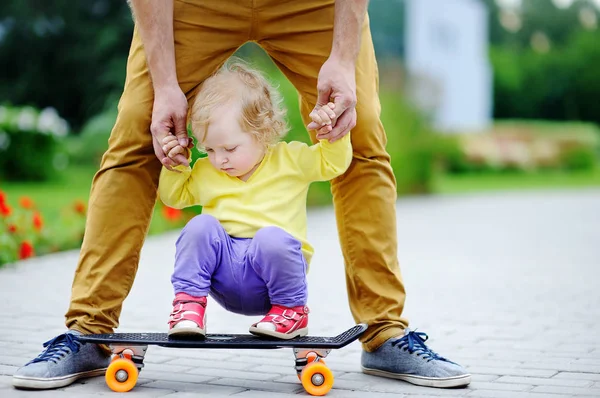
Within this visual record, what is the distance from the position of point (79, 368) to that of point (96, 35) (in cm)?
2671

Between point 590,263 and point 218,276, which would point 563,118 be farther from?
point 218,276

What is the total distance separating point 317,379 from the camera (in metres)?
3.05

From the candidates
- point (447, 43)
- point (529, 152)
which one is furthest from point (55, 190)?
point (447, 43)

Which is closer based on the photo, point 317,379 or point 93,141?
point 317,379

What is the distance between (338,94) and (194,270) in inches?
28.7

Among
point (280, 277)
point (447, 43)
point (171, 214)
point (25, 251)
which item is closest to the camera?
point (280, 277)

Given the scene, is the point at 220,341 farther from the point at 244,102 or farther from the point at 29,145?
the point at 29,145

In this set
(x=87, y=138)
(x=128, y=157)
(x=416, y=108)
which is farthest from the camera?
(x=87, y=138)

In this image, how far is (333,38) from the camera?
328 cm

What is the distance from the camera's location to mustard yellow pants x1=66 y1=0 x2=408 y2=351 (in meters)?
3.25

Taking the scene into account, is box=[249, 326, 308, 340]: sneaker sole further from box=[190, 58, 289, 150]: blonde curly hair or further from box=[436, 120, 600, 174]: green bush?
box=[436, 120, 600, 174]: green bush

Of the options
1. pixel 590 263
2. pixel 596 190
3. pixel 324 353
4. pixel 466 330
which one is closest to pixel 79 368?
pixel 324 353

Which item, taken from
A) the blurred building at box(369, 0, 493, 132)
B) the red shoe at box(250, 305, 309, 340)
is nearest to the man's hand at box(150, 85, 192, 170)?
the red shoe at box(250, 305, 309, 340)

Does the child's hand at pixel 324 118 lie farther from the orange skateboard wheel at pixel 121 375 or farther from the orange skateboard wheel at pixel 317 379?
the orange skateboard wheel at pixel 121 375
